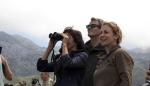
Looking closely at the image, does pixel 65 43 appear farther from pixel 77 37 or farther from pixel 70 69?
pixel 70 69

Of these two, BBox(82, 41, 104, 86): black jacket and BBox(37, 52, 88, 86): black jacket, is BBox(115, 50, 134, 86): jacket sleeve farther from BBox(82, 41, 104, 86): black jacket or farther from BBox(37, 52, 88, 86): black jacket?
BBox(37, 52, 88, 86): black jacket

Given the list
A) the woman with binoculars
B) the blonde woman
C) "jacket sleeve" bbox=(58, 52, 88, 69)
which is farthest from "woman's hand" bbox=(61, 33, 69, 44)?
the blonde woman

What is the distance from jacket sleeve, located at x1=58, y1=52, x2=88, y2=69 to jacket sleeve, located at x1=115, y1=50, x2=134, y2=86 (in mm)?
1307

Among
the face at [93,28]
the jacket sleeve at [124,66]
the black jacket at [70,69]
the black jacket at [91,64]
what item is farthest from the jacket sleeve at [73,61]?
the jacket sleeve at [124,66]

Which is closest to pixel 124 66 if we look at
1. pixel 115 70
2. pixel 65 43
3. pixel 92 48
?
pixel 115 70

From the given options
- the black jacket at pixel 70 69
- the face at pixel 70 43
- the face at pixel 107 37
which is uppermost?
the face at pixel 107 37

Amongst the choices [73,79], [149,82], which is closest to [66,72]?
[73,79]

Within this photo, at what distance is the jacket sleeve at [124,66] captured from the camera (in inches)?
244

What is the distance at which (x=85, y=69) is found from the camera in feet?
24.9

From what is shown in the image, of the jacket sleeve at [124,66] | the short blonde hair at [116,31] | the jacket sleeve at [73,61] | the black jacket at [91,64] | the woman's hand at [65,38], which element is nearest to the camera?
the jacket sleeve at [124,66]

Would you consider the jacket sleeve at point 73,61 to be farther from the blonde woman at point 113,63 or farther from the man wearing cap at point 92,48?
the blonde woman at point 113,63

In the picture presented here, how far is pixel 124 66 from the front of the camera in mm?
6297

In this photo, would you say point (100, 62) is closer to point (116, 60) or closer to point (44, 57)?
point (116, 60)

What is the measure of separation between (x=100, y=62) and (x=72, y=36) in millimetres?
1332
